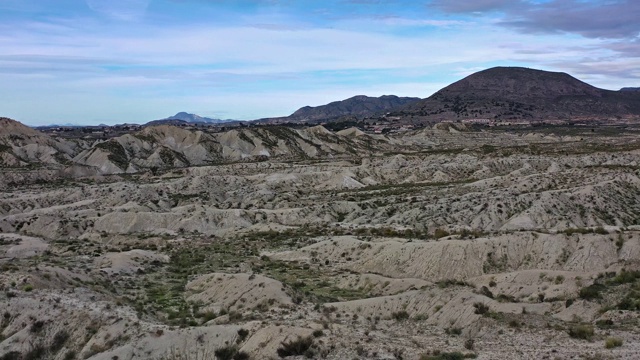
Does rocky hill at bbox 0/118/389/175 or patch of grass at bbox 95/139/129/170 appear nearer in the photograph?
patch of grass at bbox 95/139/129/170

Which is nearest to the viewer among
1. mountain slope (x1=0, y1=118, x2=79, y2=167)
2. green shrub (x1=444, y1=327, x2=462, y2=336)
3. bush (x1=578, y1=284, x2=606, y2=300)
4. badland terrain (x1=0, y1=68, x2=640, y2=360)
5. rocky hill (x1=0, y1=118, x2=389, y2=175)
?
badland terrain (x1=0, y1=68, x2=640, y2=360)

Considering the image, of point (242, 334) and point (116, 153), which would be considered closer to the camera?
point (242, 334)

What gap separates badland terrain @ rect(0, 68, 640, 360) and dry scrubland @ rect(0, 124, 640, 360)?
0.38 ft

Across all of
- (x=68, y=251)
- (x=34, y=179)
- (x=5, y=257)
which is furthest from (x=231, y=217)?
(x=34, y=179)

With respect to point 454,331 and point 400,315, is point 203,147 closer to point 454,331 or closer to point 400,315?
point 400,315

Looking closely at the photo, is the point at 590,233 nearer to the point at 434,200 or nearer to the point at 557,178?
the point at 434,200

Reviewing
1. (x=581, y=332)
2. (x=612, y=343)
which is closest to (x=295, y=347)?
(x=581, y=332)

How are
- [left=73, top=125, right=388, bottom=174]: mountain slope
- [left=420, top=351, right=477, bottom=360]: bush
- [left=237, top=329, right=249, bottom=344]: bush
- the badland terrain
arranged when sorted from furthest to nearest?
[left=73, top=125, right=388, bottom=174]: mountain slope, the badland terrain, [left=237, top=329, right=249, bottom=344]: bush, [left=420, top=351, right=477, bottom=360]: bush

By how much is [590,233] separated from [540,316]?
18683mm

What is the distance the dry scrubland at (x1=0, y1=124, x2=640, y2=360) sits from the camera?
61.6ft

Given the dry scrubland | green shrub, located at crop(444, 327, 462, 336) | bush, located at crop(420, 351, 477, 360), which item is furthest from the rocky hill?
bush, located at crop(420, 351, 477, 360)

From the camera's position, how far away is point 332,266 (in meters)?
39.1

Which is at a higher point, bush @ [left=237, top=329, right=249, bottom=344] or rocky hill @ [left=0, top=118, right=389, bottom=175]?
rocky hill @ [left=0, top=118, right=389, bottom=175]

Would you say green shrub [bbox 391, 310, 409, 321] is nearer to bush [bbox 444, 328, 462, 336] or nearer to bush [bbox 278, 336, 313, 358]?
bush [bbox 444, 328, 462, 336]
